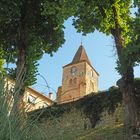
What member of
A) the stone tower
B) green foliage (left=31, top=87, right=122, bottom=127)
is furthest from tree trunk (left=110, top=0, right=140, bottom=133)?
the stone tower

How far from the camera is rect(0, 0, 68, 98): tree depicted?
1770cm

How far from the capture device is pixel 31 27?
61.0 feet

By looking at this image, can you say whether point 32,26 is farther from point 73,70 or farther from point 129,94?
point 73,70

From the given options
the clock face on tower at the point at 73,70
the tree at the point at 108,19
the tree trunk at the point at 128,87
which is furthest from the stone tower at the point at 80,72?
the tree trunk at the point at 128,87

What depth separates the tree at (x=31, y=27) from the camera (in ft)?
58.1

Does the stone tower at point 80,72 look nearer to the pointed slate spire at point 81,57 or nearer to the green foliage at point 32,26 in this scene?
the pointed slate spire at point 81,57

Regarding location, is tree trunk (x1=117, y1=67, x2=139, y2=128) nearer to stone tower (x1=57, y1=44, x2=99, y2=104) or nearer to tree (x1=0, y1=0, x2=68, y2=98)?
tree (x1=0, y1=0, x2=68, y2=98)

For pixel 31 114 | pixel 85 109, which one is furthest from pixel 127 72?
pixel 31 114

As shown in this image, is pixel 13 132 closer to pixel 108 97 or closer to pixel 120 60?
pixel 120 60

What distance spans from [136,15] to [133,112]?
3.85 meters

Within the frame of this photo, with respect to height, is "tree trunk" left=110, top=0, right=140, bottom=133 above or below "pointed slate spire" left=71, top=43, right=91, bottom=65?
below

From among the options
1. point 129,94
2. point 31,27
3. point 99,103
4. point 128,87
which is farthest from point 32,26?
point 99,103

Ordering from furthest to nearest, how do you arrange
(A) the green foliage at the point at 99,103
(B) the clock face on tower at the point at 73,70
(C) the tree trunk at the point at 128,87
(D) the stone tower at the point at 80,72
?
(B) the clock face on tower at the point at 73,70
(D) the stone tower at the point at 80,72
(A) the green foliage at the point at 99,103
(C) the tree trunk at the point at 128,87

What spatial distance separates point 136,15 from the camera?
55.3ft
